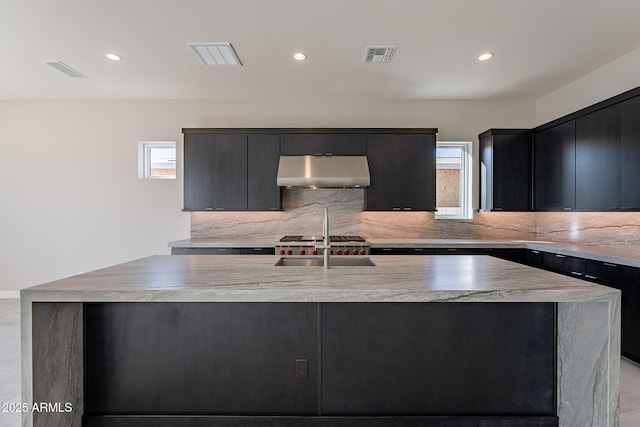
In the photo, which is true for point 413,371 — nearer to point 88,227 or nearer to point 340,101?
point 340,101

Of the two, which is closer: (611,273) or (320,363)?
→ (320,363)

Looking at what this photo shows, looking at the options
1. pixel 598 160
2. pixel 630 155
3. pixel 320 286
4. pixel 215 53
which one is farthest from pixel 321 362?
pixel 598 160

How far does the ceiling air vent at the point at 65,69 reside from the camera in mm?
3610

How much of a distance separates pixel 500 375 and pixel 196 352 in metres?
1.60

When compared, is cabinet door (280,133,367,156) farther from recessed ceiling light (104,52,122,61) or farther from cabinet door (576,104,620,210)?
cabinet door (576,104,620,210)

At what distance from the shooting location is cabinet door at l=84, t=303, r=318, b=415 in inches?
70.6

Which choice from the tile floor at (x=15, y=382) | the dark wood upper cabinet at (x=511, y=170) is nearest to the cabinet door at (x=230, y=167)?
the tile floor at (x=15, y=382)

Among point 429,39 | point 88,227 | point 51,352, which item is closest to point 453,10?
point 429,39

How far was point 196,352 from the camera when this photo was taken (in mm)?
1797

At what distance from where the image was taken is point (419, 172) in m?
4.39

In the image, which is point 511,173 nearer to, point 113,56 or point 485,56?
point 485,56

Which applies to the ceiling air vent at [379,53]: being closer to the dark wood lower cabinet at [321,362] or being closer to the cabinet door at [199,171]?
the cabinet door at [199,171]

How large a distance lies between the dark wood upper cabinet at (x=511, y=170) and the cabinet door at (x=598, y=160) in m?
0.72

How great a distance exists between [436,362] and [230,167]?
3.41 m
